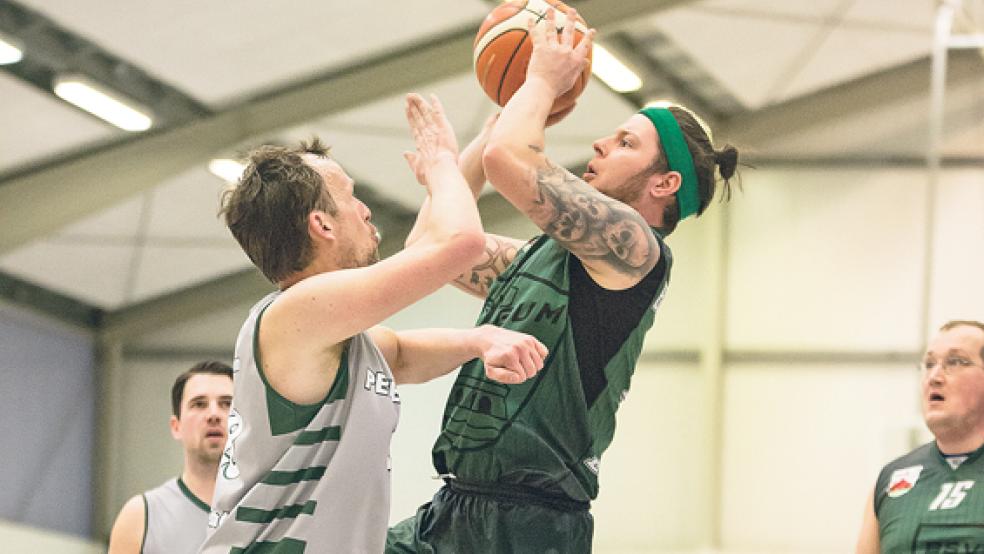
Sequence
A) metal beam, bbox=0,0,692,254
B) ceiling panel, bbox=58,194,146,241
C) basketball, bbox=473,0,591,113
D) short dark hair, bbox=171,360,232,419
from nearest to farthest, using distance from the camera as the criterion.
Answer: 1. basketball, bbox=473,0,591,113
2. short dark hair, bbox=171,360,232,419
3. metal beam, bbox=0,0,692,254
4. ceiling panel, bbox=58,194,146,241

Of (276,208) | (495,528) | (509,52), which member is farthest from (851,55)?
(276,208)

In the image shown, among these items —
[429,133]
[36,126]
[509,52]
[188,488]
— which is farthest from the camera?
[36,126]

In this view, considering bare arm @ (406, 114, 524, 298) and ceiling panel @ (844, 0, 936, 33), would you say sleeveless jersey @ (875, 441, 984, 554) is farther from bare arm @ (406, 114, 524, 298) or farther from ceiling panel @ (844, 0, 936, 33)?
ceiling panel @ (844, 0, 936, 33)

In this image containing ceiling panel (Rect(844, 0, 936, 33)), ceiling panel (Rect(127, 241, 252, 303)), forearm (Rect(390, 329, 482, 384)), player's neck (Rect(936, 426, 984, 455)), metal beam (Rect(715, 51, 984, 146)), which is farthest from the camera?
metal beam (Rect(715, 51, 984, 146))

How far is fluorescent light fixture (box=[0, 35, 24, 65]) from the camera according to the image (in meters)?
11.3

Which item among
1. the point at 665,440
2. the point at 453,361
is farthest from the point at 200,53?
the point at 453,361

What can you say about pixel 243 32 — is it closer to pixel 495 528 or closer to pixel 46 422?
pixel 46 422

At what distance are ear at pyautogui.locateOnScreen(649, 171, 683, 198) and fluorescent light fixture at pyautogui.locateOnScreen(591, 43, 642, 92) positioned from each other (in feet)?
32.3

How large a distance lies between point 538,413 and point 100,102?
9.32 m

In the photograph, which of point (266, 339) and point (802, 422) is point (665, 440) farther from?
point (266, 339)

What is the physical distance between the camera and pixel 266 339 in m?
3.79

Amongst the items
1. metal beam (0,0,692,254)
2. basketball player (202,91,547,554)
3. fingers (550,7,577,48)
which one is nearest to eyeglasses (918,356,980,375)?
fingers (550,7,577,48)

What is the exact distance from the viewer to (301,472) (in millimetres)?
3752

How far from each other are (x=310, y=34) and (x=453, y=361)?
337 inches
